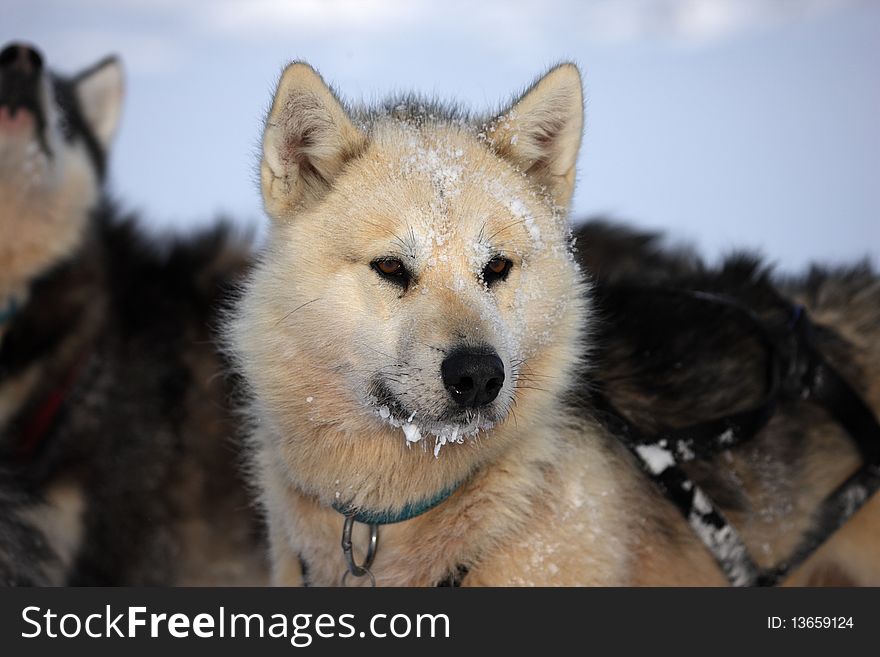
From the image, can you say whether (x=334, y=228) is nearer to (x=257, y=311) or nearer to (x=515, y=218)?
(x=257, y=311)

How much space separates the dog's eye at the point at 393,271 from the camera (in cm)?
308

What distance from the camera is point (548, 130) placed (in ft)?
11.5

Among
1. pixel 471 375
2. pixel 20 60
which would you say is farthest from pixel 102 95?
pixel 471 375

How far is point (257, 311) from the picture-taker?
331cm

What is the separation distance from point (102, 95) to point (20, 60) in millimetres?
1168

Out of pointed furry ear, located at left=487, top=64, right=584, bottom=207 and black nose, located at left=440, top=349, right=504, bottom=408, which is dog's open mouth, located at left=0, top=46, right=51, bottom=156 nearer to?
pointed furry ear, located at left=487, top=64, right=584, bottom=207

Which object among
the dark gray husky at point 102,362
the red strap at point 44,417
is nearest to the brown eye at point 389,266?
the dark gray husky at point 102,362

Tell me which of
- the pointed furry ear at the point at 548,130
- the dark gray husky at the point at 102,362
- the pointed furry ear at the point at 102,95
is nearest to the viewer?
the pointed furry ear at the point at 548,130

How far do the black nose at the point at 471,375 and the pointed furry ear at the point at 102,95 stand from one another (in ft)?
15.3

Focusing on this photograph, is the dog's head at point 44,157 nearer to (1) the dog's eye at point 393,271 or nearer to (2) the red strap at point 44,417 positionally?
(2) the red strap at point 44,417

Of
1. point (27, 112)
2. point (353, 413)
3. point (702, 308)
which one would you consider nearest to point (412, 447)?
point (353, 413)

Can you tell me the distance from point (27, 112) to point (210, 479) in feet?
8.22

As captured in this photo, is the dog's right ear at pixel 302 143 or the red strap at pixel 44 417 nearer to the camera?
the dog's right ear at pixel 302 143
